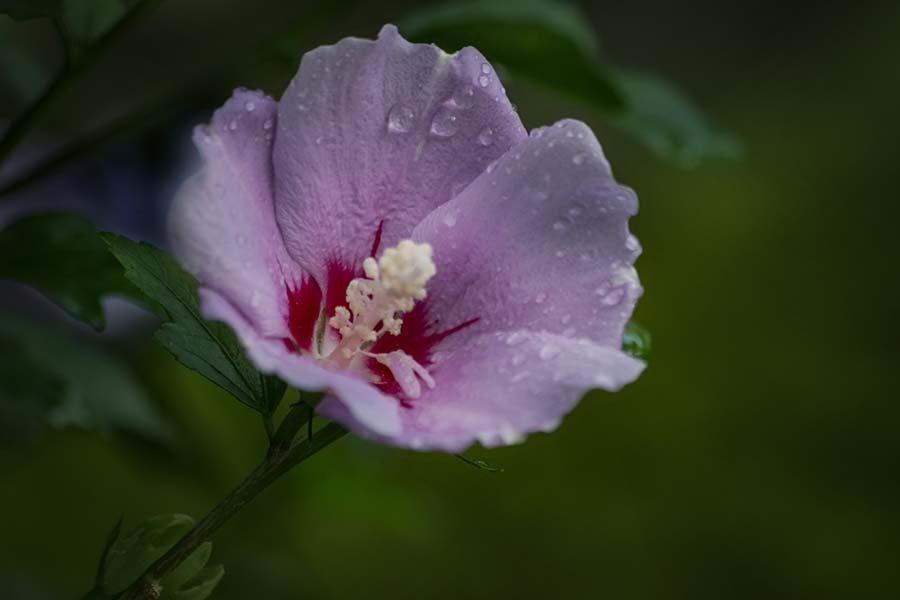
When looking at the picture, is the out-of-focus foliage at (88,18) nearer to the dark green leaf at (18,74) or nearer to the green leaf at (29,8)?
the green leaf at (29,8)

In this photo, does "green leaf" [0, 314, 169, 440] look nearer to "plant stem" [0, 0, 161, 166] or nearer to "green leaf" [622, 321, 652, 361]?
"plant stem" [0, 0, 161, 166]

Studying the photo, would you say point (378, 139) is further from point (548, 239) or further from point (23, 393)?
point (23, 393)

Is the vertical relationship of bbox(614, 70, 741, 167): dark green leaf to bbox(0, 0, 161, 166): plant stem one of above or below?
above

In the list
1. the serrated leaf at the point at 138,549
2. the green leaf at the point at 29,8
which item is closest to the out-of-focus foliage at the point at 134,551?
the serrated leaf at the point at 138,549

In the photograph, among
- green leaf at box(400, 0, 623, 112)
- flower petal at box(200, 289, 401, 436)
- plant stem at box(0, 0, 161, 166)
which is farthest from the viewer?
green leaf at box(400, 0, 623, 112)

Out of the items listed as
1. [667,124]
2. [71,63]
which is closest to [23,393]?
[71,63]

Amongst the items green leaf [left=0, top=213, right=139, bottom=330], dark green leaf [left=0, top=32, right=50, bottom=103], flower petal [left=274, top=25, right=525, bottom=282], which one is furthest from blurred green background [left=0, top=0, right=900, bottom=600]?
flower petal [left=274, top=25, right=525, bottom=282]

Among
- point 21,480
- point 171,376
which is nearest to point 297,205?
point 171,376
